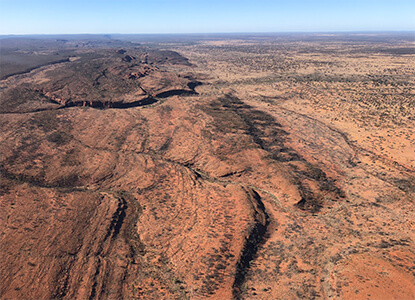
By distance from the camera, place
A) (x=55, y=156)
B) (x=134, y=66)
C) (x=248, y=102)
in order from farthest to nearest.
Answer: (x=134, y=66) → (x=248, y=102) → (x=55, y=156)

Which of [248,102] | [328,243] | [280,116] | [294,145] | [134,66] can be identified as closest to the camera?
[328,243]

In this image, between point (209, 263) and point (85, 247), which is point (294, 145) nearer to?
point (209, 263)

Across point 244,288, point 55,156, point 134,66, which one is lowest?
point 244,288

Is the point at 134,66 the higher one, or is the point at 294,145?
the point at 134,66

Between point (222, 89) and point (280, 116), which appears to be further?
point (222, 89)

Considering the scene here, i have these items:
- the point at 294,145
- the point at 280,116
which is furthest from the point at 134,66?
the point at 294,145

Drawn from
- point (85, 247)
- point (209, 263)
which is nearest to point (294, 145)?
point (209, 263)

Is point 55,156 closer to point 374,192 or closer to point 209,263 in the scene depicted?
point 209,263
